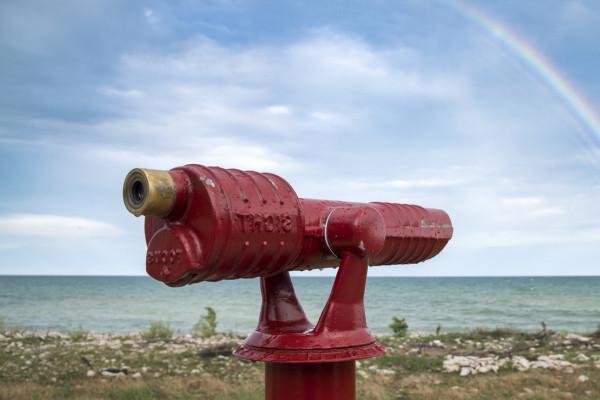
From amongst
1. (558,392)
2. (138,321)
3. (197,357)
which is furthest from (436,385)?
(138,321)

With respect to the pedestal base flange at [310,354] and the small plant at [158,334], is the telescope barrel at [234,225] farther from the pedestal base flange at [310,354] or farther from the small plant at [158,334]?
the small plant at [158,334]

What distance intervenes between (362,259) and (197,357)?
6845mm

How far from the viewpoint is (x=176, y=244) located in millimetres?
2287

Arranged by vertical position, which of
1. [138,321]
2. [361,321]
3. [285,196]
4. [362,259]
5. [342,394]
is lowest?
[138,321]

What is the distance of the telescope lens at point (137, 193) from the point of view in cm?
220

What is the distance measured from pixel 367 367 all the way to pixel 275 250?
244 inches

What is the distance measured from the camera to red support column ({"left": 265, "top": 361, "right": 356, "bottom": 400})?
2.57 m

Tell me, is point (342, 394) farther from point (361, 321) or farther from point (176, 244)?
point (176, 244)

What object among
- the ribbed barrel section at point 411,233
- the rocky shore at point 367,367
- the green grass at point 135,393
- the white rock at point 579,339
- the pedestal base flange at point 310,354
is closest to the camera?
the pedestal base flange at point 310,354

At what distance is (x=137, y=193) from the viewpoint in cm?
224

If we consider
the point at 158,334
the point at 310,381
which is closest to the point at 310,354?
the point at 310,381

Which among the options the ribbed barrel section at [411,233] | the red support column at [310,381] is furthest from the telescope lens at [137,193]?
the ribbed barrel section at [411,233]

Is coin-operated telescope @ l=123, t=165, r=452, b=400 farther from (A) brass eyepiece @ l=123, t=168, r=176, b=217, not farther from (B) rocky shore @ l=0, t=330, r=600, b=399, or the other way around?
(B) rocky shore @ l=0, t=330, r=600, b=399

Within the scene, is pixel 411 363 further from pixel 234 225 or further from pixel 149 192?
pixel 149 192
